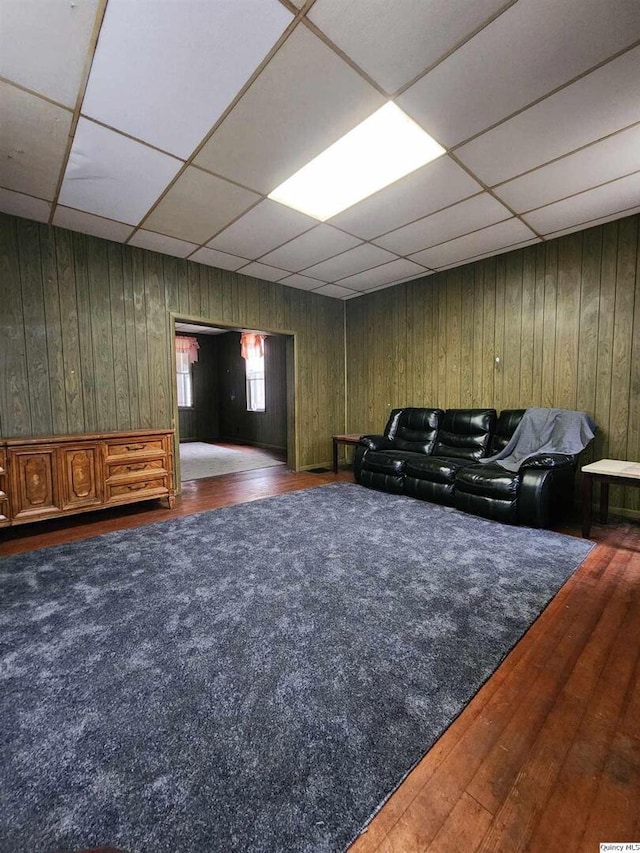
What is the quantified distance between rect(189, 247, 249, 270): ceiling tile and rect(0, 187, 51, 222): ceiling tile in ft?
4.42

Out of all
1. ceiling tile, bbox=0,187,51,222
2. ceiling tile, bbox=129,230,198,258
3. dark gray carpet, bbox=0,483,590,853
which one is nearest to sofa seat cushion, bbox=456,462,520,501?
dark gray carpet, bbox=0,483,590,853

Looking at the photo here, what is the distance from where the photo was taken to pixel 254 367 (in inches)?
327

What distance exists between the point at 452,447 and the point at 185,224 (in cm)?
360

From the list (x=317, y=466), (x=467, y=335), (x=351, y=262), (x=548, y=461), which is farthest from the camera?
(x=317, y=466)

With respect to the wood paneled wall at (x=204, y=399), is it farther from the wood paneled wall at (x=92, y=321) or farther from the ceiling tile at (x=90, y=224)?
the ceiling tile at (x=90, y=224)

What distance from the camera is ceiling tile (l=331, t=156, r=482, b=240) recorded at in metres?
2.60

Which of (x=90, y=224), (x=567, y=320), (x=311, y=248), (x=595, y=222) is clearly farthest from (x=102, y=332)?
(x=595, y=222)

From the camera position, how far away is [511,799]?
39.8 inches

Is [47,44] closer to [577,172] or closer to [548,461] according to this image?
[577,172]

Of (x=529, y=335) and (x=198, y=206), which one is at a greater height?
(x=198, y=206)

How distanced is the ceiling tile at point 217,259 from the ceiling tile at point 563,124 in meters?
2.62

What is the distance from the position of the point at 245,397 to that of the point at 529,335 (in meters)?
6.09

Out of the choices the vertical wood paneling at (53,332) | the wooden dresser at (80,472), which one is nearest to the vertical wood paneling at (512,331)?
the wooden dresser at (80,472)

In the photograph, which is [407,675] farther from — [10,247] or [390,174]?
[10,247]
